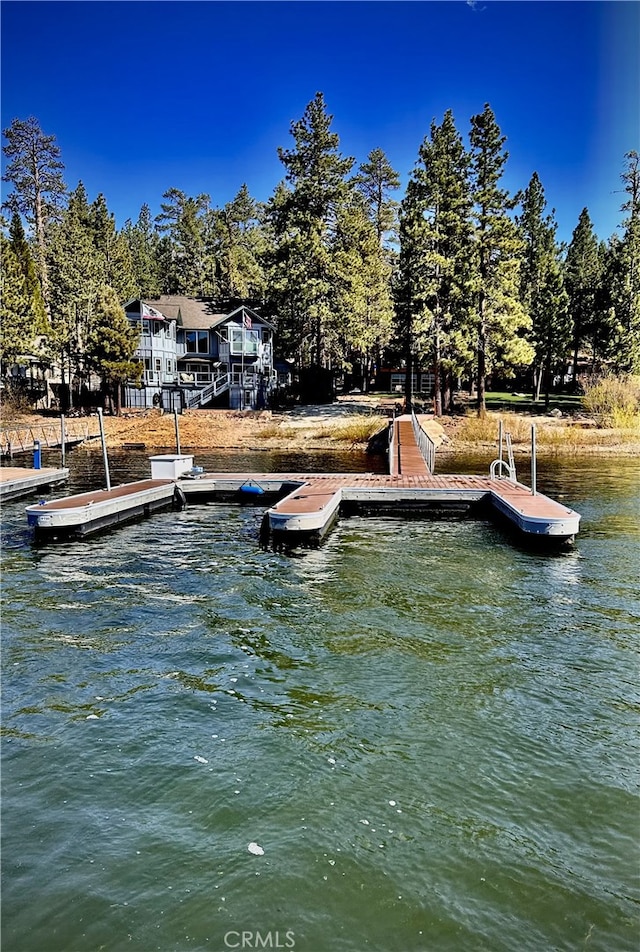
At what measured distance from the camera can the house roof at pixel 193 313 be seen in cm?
5544

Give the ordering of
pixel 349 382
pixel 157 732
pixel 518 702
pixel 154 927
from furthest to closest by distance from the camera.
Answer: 1. pixel 349 382
2. pixel 518 702
3. pixel 157 732
4. pixel 154 927

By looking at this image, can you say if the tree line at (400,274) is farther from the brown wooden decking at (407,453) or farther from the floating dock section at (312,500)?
the floating dock section at (312,500)

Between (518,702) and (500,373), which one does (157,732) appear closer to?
(518,702)

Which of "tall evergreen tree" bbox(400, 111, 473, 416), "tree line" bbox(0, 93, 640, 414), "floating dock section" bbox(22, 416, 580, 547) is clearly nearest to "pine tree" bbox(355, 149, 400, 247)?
"tree line" bbox(0, 93, 640, 414)

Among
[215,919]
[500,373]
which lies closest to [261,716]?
[215,919]

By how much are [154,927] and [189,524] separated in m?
A: 12.7

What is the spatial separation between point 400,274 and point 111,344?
19094 millimetres

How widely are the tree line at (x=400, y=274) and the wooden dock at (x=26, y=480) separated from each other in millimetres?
21443

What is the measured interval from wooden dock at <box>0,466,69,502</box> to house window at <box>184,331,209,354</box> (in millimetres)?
35055

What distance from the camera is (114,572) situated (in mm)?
12320

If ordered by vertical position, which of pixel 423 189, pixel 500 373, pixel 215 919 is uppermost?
pixel 423 189

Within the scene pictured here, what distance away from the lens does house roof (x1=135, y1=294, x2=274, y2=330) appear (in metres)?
55.4

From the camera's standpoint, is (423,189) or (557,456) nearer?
(557,456)

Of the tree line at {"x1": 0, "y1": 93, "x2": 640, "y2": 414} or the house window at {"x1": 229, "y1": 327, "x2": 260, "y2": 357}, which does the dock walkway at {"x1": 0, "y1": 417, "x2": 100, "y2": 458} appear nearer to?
the tree line at {"x1": 0, "y1": 93, "x2": 640, "y2": 414}
